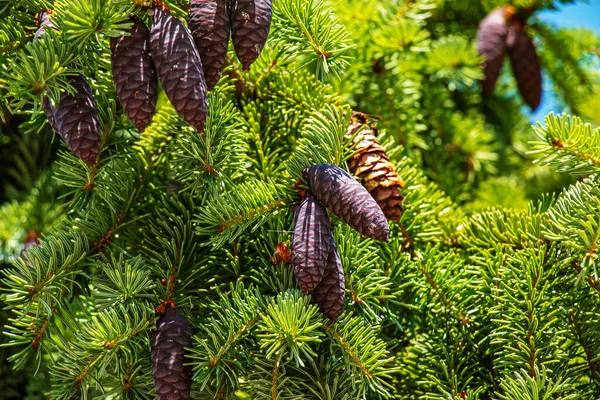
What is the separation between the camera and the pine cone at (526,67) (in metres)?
1.16

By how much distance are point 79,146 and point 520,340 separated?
44 centimetres

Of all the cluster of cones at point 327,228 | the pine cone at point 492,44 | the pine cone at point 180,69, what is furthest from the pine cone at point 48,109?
the pine cone at point 492,44

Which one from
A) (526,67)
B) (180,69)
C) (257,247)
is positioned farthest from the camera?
(526,67)

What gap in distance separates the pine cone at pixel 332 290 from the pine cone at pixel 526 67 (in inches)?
27.1

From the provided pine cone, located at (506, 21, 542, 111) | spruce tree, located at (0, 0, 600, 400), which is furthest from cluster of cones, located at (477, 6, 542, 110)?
spruce tree, located at (0, 0, 600, 400)

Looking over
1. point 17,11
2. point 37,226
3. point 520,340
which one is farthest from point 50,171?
point 520,340

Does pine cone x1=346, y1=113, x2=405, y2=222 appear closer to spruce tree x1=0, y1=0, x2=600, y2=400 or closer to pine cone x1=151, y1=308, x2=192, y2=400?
spruce tree x1=0, y1=0, x2=600, y2=400

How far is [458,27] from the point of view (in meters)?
1.31

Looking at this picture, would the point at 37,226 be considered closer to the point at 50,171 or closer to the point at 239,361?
the point at 50,171

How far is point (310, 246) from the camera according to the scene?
0.59m

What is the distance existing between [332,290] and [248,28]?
0.79 feet

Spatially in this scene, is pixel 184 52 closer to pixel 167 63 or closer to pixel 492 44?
pixel 167 63

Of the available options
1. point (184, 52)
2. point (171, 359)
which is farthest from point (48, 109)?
point (171, 359)

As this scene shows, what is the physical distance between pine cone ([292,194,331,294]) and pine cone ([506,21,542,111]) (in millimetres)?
680
